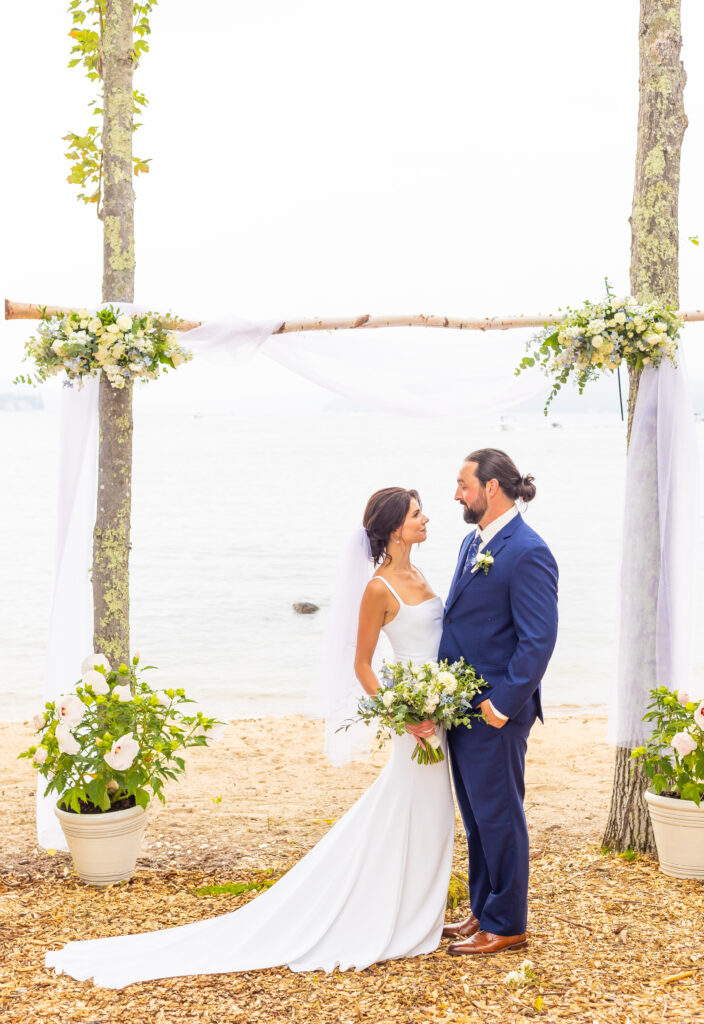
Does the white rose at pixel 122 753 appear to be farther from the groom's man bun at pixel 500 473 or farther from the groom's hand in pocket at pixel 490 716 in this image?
the groom's man bun at pixel 500 473

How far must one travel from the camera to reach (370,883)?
3.36 m

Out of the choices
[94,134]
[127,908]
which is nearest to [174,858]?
[127,908]

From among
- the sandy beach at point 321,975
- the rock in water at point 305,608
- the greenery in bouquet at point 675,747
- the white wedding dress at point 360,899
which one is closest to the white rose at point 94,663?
the sandy beach at point 321,975

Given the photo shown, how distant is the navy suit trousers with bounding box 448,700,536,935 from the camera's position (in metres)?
3.31

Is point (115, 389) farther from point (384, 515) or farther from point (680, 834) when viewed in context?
point (680, 834)

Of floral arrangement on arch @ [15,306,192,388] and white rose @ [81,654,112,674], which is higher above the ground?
floral arrangement on arch @ [15,306,192,388]

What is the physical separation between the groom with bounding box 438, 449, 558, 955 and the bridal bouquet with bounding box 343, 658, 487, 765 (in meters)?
0.09

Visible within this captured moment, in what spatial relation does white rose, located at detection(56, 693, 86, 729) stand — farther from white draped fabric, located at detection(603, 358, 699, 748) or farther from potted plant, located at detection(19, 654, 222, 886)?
white draped fabric, located at detection(603, 358, 699, 748)

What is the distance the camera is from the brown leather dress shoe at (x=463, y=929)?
137 inches

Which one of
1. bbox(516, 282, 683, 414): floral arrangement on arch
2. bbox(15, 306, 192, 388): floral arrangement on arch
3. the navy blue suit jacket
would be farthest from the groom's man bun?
bbox(15, 306, 192, 388): floral arrangement on arch

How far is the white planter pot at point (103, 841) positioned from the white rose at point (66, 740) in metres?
0.30

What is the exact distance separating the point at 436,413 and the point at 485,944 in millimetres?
2338

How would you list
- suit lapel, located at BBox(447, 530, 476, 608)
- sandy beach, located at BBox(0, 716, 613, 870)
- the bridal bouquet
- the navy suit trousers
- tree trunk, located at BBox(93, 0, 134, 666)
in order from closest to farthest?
the bridal bouquet < the navy suit trousers < suit lapel, located at BBox(447, 530, 476, 608) < tree trunk, located at BBox(93, 0, 134, 666) < sandy beach, located at BBox(0, 716, 613, 870)

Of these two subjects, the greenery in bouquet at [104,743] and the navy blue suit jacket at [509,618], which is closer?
the navy blue suit jacket at [509,618]
